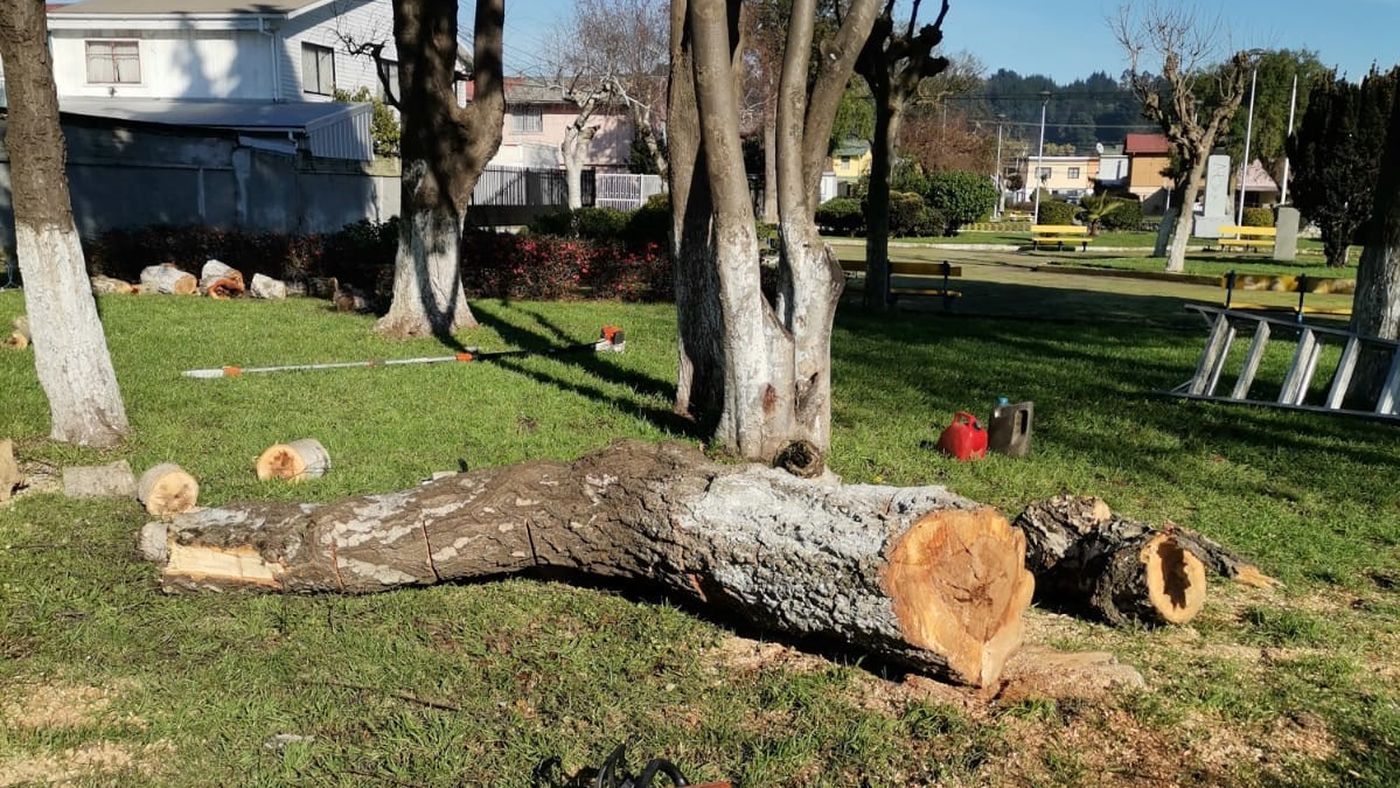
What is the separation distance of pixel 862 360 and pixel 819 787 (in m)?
7.79

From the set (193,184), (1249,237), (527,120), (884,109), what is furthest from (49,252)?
(527,120)

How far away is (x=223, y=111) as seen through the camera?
26.5 m

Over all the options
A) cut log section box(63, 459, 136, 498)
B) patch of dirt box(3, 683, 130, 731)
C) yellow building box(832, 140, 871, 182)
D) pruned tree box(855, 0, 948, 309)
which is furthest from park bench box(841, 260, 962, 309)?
yellow building box(832, 140, 871, 182)

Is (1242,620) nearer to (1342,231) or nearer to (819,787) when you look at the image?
(819,787)

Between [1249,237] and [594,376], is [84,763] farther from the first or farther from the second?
[1249,237]

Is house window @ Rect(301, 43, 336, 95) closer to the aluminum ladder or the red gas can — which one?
the aluminum ladder

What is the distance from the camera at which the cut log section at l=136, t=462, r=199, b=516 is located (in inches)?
225

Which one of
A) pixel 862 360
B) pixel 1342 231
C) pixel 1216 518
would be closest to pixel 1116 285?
pixel 1342 231

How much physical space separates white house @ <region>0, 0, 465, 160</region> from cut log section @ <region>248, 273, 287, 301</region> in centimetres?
1128

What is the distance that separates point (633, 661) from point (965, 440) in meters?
3.58

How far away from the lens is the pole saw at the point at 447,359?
380 inches

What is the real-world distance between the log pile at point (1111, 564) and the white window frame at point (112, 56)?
2930 cm

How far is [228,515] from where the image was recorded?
15.6 feet

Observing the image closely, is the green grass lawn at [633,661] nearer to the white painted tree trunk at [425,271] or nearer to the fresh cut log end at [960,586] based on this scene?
the fresh cut log end at [960,586]
